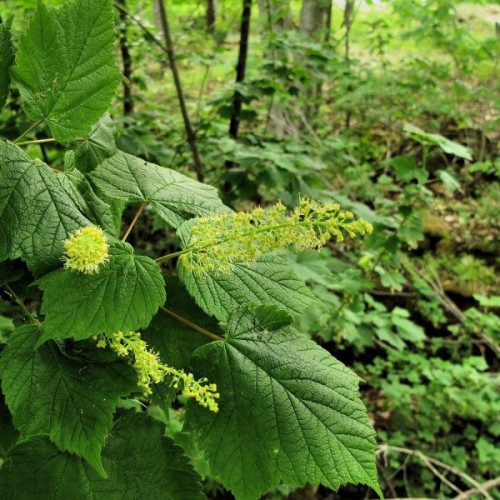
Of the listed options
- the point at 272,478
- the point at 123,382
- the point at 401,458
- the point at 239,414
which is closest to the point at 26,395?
the point at 123,382

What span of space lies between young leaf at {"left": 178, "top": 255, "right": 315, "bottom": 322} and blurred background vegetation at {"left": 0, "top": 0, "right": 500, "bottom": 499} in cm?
59

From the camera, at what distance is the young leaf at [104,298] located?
94cm

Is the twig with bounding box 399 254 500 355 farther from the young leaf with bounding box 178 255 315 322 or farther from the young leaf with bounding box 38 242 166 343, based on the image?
the young leaf with bounding box 38 242 166 343

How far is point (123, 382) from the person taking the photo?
3.38 feet

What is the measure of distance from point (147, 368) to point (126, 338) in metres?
0.09

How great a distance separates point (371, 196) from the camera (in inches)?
226

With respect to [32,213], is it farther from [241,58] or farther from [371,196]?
[371,196]

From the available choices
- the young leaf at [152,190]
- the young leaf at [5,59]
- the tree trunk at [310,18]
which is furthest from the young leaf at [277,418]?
the tree trunk at [310,18]

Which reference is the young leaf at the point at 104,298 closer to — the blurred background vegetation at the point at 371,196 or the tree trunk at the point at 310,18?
the blurred background vegetation at the point at 371,196

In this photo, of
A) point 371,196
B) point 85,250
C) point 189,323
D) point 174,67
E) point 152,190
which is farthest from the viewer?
point 371,196

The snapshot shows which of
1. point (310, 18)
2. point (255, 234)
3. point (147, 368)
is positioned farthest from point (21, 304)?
point (310, 18)

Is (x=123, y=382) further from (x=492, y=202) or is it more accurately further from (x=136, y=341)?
(x=492, y=202)

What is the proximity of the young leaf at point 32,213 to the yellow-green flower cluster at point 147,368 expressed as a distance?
0.71 feet

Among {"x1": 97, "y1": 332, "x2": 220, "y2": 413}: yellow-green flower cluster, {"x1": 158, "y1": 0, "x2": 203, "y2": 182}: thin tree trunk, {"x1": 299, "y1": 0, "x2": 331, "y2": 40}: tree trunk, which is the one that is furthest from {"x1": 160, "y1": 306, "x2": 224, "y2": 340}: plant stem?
{"x1": 299, "y1": 0, "x2": 331, "y2": 40}: tree trunk
